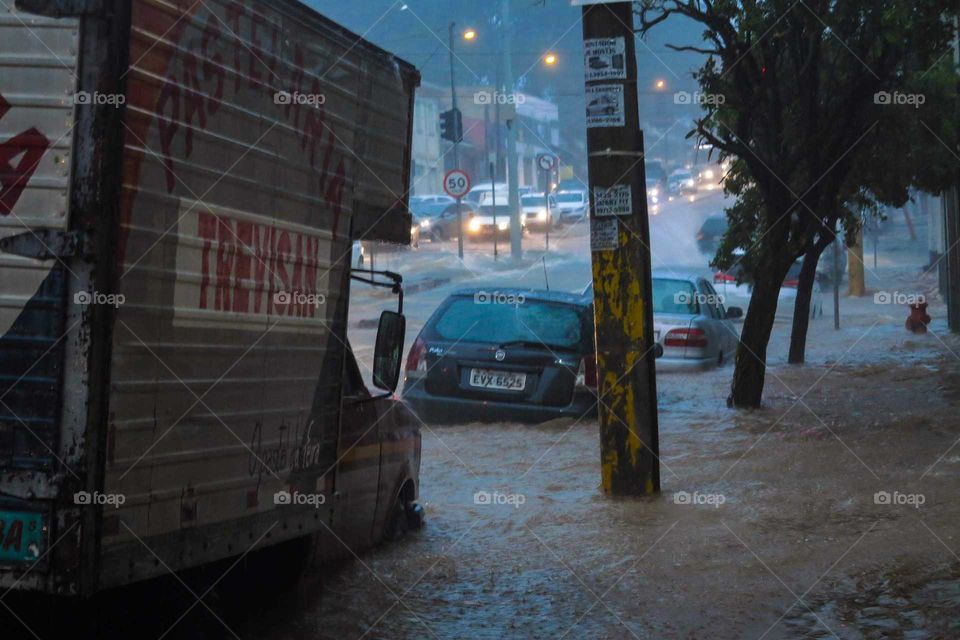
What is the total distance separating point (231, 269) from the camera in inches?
183

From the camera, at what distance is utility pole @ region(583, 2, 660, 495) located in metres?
8.45

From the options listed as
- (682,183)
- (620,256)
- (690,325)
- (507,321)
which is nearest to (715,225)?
(682,183)

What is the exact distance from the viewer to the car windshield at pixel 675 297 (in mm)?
17078

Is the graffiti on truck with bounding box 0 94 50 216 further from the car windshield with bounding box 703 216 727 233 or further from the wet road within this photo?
the car windshield with bounding box 703 216 727 233

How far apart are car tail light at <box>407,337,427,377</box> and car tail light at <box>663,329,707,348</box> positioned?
5.73m

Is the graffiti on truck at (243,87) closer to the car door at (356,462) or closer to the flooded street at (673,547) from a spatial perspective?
the car door at (356,462)

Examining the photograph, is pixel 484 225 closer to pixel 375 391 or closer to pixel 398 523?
pixel 398 523

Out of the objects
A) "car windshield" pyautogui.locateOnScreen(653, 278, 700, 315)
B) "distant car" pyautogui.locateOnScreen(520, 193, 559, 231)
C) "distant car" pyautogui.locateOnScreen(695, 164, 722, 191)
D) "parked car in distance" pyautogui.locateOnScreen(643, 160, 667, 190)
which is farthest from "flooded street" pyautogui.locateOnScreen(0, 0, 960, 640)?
"parked car in distance" pyautogui.locateOnScreen(643, 160, 667, 190)

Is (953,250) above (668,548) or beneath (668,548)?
above

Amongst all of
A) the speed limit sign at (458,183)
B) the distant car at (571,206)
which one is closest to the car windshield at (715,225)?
the distant car at (571,206)

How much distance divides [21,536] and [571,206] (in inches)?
1923

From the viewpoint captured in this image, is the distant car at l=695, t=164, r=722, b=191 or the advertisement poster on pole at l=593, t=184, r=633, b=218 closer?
the advertisement poster on pole at l=593, t=184, r=633, b=218

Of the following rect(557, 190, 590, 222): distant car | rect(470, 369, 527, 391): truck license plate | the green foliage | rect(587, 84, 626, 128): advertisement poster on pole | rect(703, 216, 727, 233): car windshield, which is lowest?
rect(470, 369, 527, 391): truck license plate

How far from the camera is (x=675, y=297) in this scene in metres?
17.3
